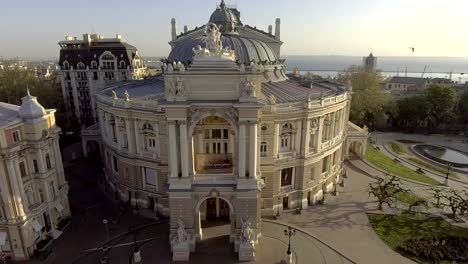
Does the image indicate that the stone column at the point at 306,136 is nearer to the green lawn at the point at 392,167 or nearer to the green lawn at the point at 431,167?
the green lawn at the point at 392,167

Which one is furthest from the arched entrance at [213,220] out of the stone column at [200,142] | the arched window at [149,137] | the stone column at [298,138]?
the stone column at [298,138]

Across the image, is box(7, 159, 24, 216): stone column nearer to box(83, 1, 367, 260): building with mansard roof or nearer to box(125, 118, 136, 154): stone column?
box(125, 118, 136, 154): stone column

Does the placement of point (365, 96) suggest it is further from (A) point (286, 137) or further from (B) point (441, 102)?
(A) point (286, 137)

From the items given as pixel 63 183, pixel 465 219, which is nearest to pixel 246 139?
pixel 63 183

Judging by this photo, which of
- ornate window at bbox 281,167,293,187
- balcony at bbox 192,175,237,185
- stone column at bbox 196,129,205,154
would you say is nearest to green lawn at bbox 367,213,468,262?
ornate window at bbox 281,167,293,187

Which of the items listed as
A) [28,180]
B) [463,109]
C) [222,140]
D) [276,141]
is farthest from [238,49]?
[463,109]

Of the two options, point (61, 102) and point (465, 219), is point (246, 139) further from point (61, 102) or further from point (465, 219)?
point (61, 102)
